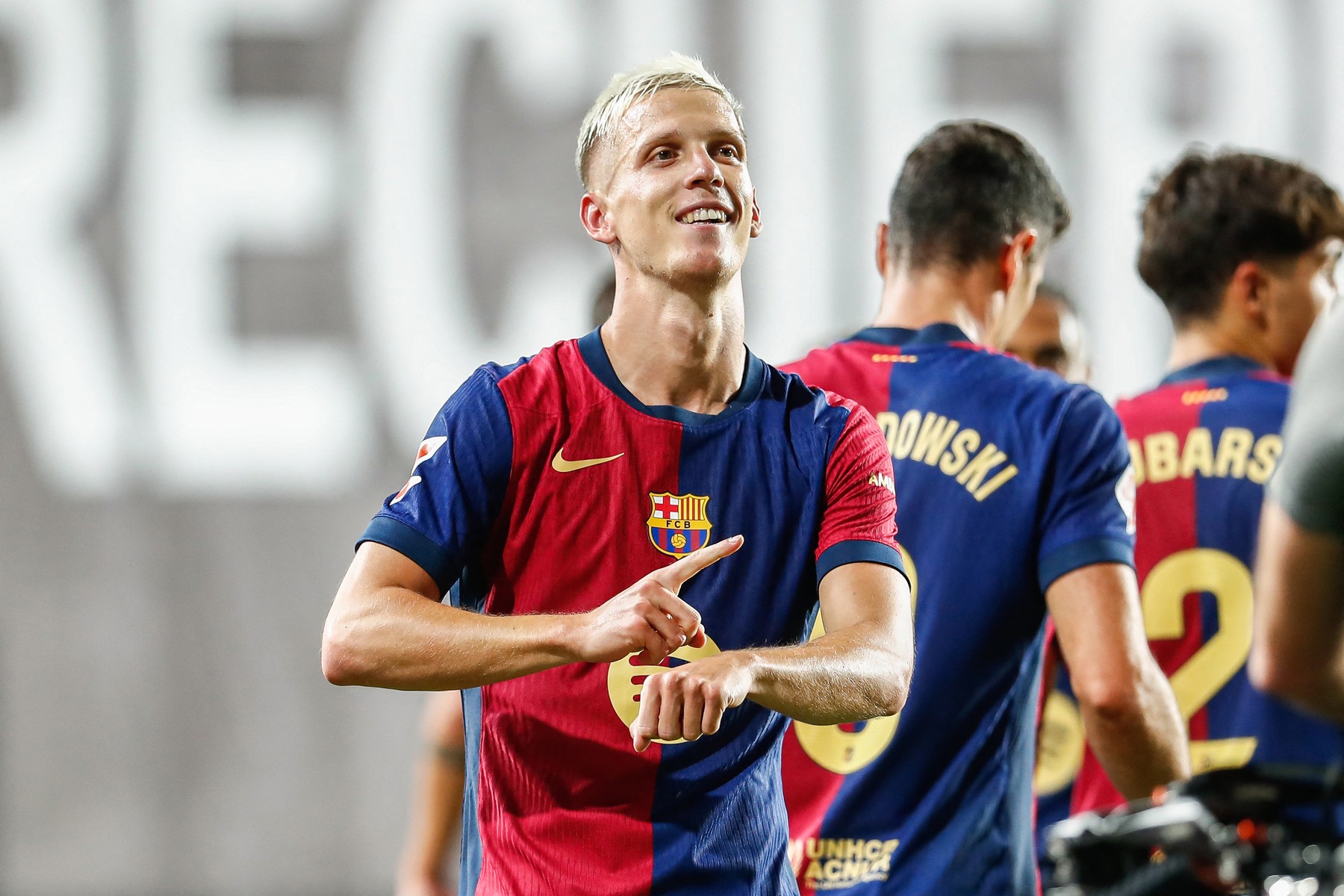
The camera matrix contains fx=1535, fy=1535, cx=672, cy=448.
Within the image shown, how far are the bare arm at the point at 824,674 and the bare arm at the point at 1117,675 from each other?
0.59 meters

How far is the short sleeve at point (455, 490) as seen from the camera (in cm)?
215

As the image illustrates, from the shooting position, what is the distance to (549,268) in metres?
6.05

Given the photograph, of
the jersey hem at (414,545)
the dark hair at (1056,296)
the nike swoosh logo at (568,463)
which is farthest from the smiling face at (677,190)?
the dark hair at (1056,296)

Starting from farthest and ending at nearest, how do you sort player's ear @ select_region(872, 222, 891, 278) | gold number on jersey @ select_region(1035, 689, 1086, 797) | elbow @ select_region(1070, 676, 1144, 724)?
gold number on jersey @ select_region(1035, 689, 1086, 797) → player's ear @ select_region(872, 222, 891, 278) → elbow @ select_region(1070, 676, 1144, 724)

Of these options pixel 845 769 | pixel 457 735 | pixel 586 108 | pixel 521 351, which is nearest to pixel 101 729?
pixel 521 351

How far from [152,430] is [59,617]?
0.81 m

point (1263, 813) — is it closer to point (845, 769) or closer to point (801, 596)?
point (801, 596)

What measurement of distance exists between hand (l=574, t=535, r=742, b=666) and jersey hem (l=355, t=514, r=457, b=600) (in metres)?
0.27

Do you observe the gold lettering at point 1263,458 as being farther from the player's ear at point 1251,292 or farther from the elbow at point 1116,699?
the elbow at point 1116,699

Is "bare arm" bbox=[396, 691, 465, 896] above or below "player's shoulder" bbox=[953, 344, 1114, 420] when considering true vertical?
below

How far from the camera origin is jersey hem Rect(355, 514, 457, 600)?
2133 mm

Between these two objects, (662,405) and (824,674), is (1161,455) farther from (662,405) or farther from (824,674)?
(824,674)

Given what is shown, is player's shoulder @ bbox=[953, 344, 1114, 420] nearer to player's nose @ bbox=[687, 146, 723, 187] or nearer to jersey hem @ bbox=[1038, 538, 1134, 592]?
jersey hem @ bbox=[1038, 538, 1134, 592]

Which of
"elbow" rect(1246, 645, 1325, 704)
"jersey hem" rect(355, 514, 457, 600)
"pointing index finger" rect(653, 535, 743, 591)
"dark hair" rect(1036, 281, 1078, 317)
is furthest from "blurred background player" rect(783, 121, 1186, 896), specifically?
"dark hair" rect(1036, 281, 1078, 317)
